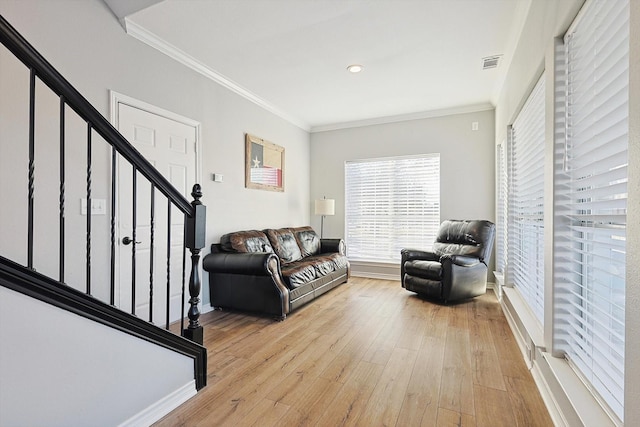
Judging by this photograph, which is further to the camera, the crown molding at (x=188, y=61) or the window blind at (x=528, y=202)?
the crown molding at (x=188, y=61)

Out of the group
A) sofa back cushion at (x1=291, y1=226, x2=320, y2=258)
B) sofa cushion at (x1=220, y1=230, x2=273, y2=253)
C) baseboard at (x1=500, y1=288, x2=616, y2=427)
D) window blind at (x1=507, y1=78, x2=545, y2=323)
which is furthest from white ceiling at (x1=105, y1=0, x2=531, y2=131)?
baseboard at (x1=500, y1=288, x2=616, y2=427)

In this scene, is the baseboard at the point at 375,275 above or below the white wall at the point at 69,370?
below

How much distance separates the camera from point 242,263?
10.8 feet

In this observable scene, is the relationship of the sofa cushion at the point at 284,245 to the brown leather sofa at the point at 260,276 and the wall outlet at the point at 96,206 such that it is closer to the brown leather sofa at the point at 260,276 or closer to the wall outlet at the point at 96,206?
the brown leather sofa at the point at 260,276

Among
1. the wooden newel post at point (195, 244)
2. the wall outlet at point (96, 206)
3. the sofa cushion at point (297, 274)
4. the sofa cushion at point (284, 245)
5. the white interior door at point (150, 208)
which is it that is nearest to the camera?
the wooden newel post at point (195, 244)

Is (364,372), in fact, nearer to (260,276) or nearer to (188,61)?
(260,276)

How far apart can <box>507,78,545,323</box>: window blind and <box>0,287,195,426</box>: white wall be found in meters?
2.62

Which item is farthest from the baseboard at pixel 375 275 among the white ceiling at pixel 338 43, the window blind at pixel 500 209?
the white ceiling at pixel 338 43

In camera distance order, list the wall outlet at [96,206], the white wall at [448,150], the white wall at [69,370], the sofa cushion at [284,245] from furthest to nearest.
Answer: the white wall at [448,150] → the sofa cushion at [284,245] → the wall outlet at [96,206] → the white wall at [69,370]

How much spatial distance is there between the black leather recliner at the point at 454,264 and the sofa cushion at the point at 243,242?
1.95 meters

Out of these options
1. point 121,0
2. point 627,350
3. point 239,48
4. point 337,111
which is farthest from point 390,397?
point 337,111

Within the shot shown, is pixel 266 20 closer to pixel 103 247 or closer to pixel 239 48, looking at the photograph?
pixel 239 48

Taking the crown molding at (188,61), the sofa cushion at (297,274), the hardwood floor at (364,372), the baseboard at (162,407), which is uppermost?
the crown molding at (188,61)

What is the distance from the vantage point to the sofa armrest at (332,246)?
497cm
